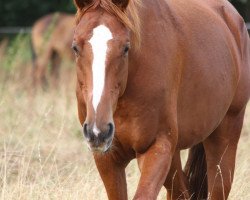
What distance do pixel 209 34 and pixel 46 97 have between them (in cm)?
587

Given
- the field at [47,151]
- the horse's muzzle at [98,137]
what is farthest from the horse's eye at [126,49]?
the field at [47,151]

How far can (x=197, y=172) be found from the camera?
20.4 ft

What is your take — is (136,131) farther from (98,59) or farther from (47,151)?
(47,151)

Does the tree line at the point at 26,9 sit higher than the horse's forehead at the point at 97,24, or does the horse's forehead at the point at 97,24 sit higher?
the horse's forehead at the point at 97,24

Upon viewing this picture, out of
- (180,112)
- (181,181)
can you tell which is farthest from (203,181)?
(180,112)

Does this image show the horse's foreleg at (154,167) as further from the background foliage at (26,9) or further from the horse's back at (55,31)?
the background foliage at (26,9)

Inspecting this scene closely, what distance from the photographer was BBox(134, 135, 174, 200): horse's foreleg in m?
4.55

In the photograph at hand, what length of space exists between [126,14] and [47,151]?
3.76m

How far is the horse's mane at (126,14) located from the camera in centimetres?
439

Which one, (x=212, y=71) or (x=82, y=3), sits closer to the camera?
(x=82, y=3)

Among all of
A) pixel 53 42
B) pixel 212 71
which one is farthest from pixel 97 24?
pixel 53 42

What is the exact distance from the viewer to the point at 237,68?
228 inches

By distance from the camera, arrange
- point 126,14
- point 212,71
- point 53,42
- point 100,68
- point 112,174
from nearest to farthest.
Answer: point 100,68 → point 126,14 → point 112,174 → point 212,71 → point 53,42

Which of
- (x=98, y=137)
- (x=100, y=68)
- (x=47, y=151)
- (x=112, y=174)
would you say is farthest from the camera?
(x=47, y=151)
